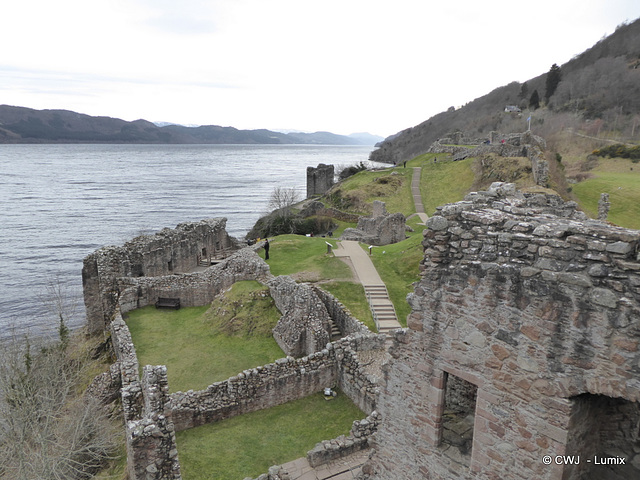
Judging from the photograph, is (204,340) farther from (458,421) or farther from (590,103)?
(590,103)

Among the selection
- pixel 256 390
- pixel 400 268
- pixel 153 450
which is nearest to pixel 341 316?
pixel 256 390

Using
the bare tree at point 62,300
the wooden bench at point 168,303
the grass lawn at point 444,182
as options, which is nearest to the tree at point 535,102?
the grass lawn at point 444,182

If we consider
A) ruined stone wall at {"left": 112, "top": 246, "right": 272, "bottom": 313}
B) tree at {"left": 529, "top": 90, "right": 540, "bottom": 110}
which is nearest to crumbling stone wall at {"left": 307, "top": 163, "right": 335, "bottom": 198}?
tree at {"left": 529, "top": 90, "right": 540, "bottom": 110}

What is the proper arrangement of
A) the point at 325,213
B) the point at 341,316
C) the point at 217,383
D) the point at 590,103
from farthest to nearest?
the point at 590,103
the point at 325,213
the point at 341,316
the point at 217,383

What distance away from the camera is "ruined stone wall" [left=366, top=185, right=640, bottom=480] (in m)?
5.29

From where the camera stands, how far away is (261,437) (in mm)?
14758

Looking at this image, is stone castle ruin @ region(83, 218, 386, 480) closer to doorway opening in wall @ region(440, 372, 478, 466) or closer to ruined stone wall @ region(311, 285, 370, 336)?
ruined stone wall @ region(311, 285, 370, 336)

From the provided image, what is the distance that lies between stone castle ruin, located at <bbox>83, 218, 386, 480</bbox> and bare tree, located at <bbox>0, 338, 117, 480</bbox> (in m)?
1.30

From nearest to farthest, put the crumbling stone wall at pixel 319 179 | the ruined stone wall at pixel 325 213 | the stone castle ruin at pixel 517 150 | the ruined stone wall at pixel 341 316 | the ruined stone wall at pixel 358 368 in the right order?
the ruined stone wall at pixel 358 368 → the ruined stone wall at pixel 341 316 → the stone castle ruin at pixel 517 150 → the ruined stone wall at pixel 325 213 → the crumbling stone wall at pixel 319 179

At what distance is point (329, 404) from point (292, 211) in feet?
150

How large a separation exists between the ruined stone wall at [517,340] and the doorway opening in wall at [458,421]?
0.15 feet

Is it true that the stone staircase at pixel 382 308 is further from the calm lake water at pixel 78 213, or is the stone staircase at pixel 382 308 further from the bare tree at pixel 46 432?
the calm lake water at pixel 78 213

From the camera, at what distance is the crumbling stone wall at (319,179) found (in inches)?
3187

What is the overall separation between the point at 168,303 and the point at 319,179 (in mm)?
58468
